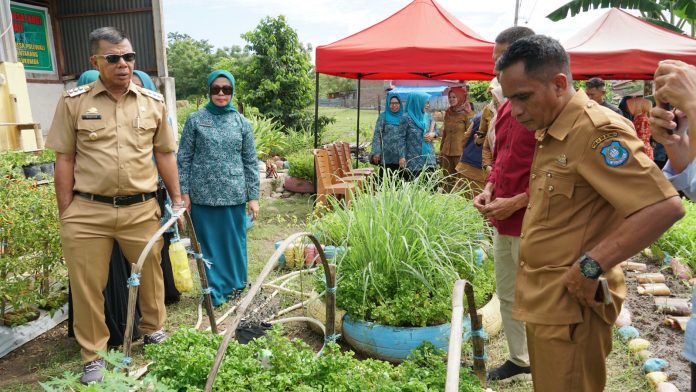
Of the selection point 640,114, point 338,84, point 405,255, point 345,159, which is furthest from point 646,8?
point 338,84

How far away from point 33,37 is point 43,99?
0.90 m

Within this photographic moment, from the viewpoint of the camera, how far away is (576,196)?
173 centimetres

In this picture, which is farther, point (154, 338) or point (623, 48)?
point (623, 48)

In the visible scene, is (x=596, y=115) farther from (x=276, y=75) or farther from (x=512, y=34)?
(x=276, y=75)

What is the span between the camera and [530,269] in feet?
6.30

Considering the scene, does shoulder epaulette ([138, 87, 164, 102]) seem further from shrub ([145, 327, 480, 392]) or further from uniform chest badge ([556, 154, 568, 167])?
uniform chest badge ([556, 154, 568, 167])

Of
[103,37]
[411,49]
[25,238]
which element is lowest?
[25,238]

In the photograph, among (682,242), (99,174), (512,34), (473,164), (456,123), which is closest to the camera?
(512,34)

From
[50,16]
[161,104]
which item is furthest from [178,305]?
[50,16]

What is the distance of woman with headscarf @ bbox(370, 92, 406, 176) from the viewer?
287 inches

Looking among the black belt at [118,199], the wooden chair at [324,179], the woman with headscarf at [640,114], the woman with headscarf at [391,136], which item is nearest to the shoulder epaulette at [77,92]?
the black belt at [118,199]

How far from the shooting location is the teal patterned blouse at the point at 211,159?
4086 mm

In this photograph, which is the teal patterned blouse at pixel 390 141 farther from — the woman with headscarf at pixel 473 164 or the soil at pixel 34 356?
the soil at pixel 34 356

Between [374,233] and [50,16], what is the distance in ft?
22.7
